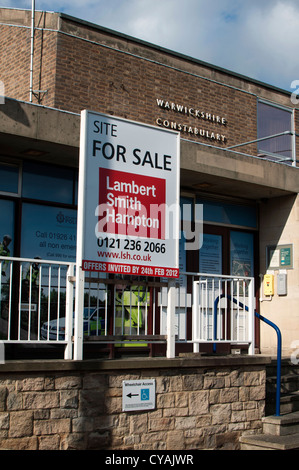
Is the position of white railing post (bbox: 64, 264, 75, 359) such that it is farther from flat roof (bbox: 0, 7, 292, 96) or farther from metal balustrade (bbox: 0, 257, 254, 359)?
flat roof (bbox: 0, 7, 292, 96)

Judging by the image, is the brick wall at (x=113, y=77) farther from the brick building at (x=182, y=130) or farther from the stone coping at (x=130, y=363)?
the stone coping at (x=130, y=363)

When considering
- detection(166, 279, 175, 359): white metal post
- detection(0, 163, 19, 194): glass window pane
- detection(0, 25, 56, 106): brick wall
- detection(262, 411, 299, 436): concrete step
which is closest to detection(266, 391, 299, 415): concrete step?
detection(262, 411, 299, 436): concrete step

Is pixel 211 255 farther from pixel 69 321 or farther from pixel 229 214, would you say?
pixel 69 321

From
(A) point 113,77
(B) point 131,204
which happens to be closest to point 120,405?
(B) point 131,204

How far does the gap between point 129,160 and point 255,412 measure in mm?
3605

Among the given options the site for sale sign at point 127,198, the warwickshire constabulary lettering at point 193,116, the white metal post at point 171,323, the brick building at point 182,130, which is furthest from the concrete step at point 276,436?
the warwickshire constabulary lettering at point 193,116

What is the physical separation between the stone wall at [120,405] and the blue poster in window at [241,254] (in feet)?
14.7

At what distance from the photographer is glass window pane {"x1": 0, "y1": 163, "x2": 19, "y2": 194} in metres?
9.60

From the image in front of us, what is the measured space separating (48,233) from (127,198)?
304 centimetres

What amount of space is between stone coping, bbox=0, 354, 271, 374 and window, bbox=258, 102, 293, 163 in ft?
25.8

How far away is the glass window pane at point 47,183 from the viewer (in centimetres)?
982

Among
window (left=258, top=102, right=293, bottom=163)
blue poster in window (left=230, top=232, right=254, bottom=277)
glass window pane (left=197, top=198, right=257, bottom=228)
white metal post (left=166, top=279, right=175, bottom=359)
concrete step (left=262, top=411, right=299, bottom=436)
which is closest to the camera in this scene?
white metal post (left=166, top=279, right=175, bottom=359)

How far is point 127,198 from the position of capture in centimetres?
725

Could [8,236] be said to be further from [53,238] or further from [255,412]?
[255,412]
